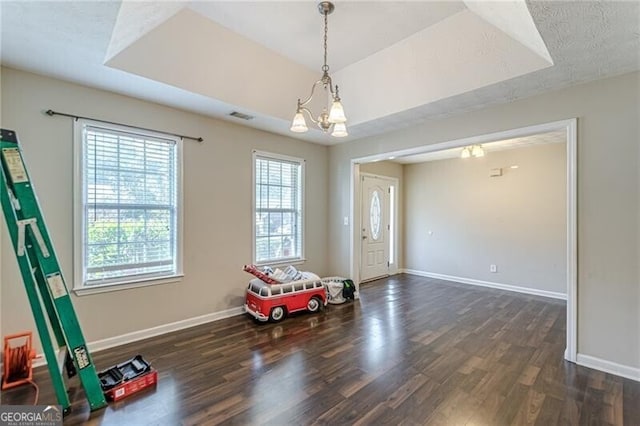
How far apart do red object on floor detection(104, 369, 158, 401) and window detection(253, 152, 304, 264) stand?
2115 millimetres

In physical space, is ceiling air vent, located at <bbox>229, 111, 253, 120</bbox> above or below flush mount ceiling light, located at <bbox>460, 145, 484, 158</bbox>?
above

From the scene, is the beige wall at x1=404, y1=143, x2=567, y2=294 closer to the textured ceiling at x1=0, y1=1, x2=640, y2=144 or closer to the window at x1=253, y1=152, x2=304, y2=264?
the textured ceiling at x1=0, y1=1, x2=640, y2=144

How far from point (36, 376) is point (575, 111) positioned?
540 cm

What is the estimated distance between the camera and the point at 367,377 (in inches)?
99.3

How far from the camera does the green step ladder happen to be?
1.91m

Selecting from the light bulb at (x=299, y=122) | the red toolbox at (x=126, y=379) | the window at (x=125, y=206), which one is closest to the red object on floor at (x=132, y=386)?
the red toolbox at (x=126, y=379)

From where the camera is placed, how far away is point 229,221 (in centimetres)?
407

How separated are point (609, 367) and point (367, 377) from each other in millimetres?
2170

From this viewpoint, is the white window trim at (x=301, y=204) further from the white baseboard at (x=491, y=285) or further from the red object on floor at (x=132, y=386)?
the white baseboard at (x=491, y=285)

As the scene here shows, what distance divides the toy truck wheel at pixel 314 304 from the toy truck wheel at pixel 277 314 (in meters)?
0.41

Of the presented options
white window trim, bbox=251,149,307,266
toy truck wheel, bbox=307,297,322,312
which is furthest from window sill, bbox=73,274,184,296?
toy truck wheel, bbox=307,297,322,312

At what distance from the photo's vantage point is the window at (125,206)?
300cm

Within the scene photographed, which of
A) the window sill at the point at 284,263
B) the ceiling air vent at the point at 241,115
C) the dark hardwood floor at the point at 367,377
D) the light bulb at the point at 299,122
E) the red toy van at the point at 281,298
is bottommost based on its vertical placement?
the dark hardwood floor at the point at 367,377

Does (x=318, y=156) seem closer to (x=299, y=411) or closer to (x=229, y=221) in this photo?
(x=229, y=221)
